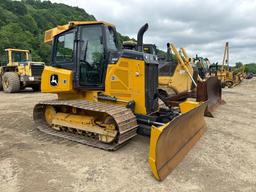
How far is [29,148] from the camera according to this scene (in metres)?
4.55

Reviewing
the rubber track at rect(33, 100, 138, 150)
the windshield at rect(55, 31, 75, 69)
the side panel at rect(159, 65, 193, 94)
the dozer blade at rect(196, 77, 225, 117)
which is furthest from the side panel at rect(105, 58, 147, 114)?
the side panel at rect(159, 65, 193, 94)

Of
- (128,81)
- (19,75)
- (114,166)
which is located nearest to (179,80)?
(128,81)

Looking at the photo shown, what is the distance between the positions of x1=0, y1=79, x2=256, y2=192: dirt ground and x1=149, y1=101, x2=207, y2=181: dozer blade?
0.12 meters

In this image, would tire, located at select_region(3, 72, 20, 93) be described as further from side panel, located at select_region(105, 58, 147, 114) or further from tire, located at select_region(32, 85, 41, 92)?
side panel, located at select_region(105, 58, 147, 114)

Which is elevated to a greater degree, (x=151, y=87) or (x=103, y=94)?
(x=151, y=87)

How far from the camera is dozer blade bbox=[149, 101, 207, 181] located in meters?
3.47

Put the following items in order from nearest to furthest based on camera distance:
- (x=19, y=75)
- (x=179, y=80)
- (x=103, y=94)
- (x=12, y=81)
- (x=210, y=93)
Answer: (x=103, y=94)
(x=210, y=93)
(x=179, y=80)
(x=12, y=81)
(x=19, y=75)

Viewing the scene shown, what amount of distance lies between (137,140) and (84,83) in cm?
170

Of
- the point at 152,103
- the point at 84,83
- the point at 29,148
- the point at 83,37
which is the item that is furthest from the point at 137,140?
the point at 83,37

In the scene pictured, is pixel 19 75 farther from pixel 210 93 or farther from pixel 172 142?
pixel 172 142

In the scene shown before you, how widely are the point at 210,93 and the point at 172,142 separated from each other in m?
5.16

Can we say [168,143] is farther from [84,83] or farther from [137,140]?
[84,83]

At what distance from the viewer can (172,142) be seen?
398cm

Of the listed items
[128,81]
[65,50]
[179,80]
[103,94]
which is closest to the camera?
[128,81]
